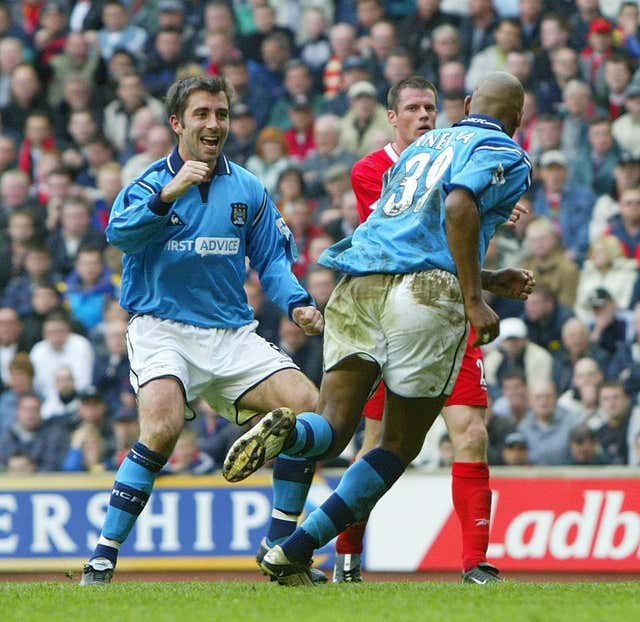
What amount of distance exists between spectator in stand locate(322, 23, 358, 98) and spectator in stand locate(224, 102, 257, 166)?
849mm

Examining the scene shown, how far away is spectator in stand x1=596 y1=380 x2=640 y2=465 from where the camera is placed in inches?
491

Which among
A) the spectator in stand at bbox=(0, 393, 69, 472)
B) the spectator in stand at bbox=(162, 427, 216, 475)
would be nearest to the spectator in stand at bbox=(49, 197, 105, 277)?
the spectator in stand at bbox=(0, 393, 69, 472)

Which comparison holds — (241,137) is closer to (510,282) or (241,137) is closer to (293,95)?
(293,95)

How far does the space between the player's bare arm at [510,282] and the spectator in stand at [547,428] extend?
4970 millimetres

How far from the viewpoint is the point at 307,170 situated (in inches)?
615

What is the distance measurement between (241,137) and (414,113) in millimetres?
7362

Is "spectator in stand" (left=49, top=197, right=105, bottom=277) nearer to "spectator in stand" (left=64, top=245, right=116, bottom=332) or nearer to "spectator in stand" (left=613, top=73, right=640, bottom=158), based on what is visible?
"spectator in stand" (left=64, top=245, right=116, bottom=332)

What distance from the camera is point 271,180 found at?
51.2 ft

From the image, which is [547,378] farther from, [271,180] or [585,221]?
[271,180]

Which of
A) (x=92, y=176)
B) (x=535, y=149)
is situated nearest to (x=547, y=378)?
(x=535, y=149)

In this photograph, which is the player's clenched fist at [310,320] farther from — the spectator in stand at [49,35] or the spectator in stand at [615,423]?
the spectator in stand at [49,35]

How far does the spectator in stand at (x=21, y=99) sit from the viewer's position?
56.3 ft

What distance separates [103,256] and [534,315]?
4.19 meters

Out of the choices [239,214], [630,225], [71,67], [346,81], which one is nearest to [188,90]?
[239,214]
